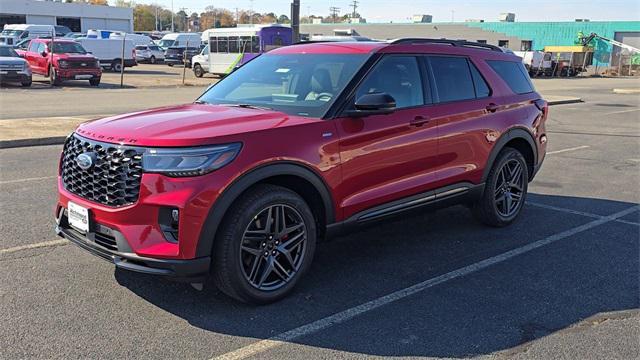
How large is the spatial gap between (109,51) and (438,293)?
1349 inches

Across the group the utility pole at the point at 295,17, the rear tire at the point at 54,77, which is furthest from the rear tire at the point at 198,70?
the utility pole at the point at 295,17

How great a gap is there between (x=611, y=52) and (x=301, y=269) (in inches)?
2840

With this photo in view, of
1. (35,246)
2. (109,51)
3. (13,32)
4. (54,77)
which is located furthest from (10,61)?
(13,32)

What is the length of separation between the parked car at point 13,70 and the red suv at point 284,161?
20184 millimetres

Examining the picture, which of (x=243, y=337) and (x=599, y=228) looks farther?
(x=599, y=228)

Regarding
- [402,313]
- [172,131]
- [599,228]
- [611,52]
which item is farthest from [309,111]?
[611,52]

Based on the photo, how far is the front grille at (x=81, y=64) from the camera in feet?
77.9

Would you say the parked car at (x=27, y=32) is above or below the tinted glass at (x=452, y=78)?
above

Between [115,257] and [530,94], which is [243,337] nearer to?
[115,257]

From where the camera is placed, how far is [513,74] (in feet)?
20.8

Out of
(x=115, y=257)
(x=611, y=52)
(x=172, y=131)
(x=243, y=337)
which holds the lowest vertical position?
(x=243, y=337)

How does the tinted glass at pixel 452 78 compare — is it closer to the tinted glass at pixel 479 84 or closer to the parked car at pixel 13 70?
the tinted glass at pixel 479 84

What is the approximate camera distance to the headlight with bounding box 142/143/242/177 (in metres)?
3.55

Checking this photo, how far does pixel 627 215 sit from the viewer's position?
265 inches
